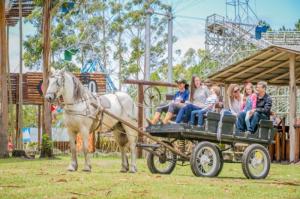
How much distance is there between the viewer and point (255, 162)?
569 inches

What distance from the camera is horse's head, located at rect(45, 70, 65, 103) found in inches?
576

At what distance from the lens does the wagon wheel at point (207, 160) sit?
45.8ft

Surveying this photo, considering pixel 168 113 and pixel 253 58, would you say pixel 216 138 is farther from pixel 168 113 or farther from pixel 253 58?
pixel 253 58

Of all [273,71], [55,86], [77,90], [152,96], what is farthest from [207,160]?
[273,71]

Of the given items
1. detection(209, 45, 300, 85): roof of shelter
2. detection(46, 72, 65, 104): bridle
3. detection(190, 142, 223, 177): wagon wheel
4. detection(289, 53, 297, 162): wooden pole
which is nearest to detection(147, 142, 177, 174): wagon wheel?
detection(190, 142, 223, 177): wagon wheel

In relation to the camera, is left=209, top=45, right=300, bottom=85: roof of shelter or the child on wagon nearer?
the child on wagon

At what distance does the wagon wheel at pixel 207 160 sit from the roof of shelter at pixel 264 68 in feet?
26.0

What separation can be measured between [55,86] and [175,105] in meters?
2.47

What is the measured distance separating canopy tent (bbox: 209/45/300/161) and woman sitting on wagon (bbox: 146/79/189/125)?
7.20m

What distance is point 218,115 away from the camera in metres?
14.3

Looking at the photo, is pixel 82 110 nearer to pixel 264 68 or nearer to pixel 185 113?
pixel 185 113

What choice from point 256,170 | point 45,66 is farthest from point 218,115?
point 45,66

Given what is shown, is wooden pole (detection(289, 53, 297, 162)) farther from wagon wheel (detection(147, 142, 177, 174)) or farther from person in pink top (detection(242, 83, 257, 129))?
wagon wheel (detection(147, 142, 177, 174))

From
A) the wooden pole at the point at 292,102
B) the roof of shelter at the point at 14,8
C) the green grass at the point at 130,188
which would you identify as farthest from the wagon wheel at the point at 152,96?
the roof of shelter at the point at 14,8
